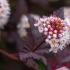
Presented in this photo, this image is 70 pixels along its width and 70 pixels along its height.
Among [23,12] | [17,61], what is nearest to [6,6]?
[17,61]

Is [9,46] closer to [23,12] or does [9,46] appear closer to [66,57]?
[23,12]

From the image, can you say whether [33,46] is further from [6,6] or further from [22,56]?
[6,6]

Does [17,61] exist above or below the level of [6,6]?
below

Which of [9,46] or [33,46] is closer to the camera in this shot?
[33,46]

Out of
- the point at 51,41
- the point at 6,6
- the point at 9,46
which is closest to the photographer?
the point at 51,41

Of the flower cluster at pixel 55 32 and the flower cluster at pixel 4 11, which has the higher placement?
the flower cluster at pixel 4 11

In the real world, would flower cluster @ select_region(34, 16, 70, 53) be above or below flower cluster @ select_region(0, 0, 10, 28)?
below

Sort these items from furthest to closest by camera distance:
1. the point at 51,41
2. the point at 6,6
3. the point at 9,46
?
1. the point at 9,46
2. the point at 6,6
3. the point at 51,41
